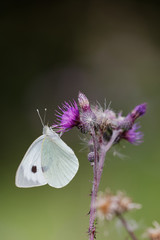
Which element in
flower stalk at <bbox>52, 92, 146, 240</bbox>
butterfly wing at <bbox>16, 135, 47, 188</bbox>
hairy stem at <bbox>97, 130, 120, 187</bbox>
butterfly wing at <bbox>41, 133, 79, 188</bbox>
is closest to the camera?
hairy stem at <bbox>97, 130, 120, 187</bbox>

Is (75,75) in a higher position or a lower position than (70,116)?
higher

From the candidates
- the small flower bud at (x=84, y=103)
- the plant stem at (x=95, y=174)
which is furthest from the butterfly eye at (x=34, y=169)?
the plant stem at (x=95, y=174)

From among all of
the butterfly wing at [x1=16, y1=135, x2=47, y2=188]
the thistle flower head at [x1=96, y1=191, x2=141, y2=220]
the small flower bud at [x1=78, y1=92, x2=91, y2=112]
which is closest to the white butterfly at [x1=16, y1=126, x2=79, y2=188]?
the butterfly wing at [x1=16, y1=135, x2=47, y2=188]

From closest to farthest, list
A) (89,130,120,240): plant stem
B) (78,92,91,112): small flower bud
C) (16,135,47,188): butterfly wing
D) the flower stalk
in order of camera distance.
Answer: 1. (89,130,120,240): plant stem
2. the flower stalk
3. (78,92,91,112): small flower bud
4. (16,135,47,188): butterfly wing

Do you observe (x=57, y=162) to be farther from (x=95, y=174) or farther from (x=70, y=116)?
(x=95, y=174)

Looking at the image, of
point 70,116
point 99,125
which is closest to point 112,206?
point 99,125

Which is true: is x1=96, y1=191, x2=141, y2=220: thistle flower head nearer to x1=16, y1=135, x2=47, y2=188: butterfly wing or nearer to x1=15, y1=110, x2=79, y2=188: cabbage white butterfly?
x1=15, y1=110, x2=79, y2=188: cabbage white butterfly
